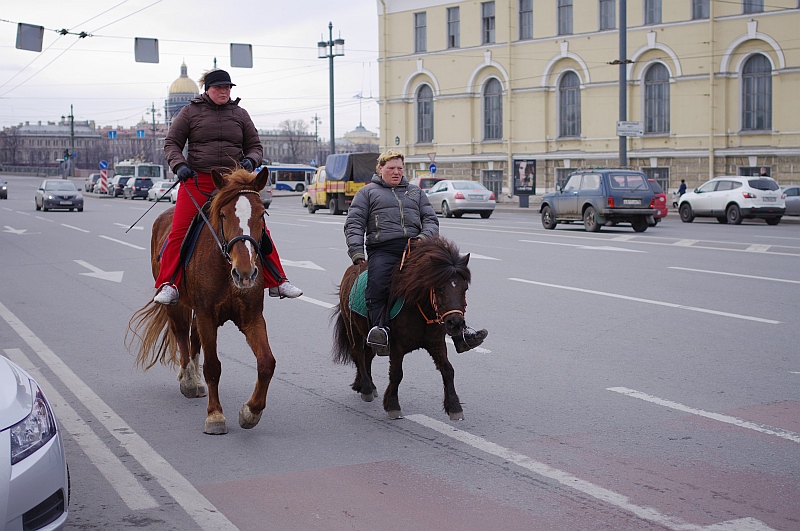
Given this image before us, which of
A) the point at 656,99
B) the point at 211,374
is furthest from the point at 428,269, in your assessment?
the point at 656,99

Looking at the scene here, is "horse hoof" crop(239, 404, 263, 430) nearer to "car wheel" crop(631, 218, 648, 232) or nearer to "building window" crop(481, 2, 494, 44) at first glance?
"car wheel" crop(631, 218, 648, 232)

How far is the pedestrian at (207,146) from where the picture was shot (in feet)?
22.8

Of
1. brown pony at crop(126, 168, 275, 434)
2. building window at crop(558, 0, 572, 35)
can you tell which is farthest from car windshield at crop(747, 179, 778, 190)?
brown pony at crop(126, 168, 275, 434)

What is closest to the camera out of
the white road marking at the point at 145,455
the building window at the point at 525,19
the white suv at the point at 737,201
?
the white road marking at the point at 145,455

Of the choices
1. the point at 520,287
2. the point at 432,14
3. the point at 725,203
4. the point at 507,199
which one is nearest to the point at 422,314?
the point at 520,287

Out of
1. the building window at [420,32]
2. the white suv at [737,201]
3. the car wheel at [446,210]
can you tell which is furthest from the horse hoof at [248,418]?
the building window at [420,32]

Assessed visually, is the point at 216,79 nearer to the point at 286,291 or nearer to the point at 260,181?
the point at 260,181

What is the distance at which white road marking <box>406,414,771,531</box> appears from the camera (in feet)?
15.0

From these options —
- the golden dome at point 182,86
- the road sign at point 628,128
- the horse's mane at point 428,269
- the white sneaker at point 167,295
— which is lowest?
the white sneaker at point 167,295

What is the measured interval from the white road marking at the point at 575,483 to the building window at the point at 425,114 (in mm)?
52446

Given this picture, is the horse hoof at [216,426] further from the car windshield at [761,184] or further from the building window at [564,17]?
the building window at [564,17]

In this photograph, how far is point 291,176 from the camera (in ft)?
316

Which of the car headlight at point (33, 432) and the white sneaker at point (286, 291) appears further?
the white sneaker at point (286, 291)

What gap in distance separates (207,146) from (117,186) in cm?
7219
